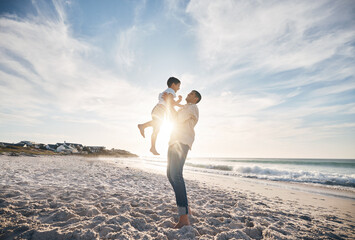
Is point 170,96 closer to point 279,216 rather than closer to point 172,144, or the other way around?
point 172,144

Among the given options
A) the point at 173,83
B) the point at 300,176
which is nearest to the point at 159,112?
the point at 173,83

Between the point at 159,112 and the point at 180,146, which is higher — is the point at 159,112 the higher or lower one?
the higher one

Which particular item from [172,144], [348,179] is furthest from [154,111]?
[348,179]

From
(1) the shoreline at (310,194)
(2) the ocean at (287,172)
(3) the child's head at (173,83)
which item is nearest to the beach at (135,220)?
(1) the shoreline at (310,194)

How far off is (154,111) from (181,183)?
4.38 feet

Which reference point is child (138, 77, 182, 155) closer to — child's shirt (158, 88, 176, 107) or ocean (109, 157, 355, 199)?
child's shirt (158, 88, 176, 107)

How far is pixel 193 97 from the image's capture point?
3102mm

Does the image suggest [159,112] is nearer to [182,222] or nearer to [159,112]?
[159,112]

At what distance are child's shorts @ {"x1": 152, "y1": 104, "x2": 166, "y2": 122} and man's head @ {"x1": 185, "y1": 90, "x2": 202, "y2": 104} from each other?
0.54m

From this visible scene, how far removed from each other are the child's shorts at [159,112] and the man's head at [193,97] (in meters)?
0.54

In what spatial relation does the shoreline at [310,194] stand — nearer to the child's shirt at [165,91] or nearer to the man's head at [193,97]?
the man's head at [193,97]

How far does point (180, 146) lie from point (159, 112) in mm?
696

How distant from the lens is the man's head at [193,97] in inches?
122

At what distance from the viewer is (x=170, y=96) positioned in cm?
295
